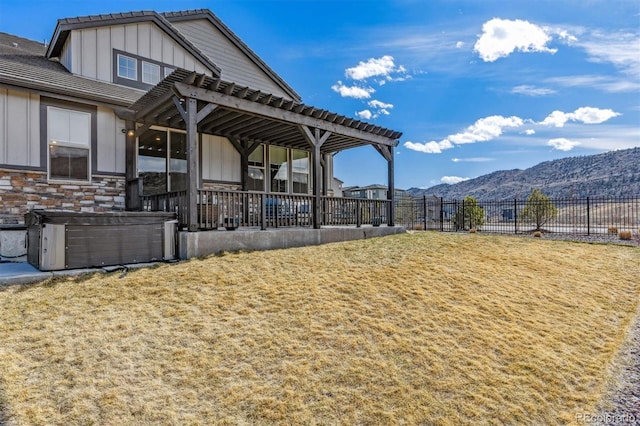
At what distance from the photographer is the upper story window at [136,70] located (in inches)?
357

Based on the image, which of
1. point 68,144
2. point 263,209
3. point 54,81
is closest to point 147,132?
point 68,144

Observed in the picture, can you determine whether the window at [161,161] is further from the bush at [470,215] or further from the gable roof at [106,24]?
the bush at [470,215]

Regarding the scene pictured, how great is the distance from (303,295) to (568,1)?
11780mm

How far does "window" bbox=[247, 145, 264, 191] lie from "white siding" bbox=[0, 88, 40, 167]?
5.29 meters

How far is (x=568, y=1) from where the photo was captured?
9.81m

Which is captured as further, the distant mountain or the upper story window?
the distant mountain

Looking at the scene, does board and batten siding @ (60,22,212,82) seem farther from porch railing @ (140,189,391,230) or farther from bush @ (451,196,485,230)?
bush @ (451,196,485,230)

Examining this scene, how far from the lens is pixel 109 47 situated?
29.3 feet

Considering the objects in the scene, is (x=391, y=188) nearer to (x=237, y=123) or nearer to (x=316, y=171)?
(x=316, y=171)

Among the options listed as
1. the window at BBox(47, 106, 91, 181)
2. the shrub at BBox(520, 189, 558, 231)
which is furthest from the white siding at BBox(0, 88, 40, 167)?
the shrub at BBox(520, 189, 558, 231)

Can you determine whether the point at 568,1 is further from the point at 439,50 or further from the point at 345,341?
the point at 345,341

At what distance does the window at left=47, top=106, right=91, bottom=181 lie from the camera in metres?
7.32

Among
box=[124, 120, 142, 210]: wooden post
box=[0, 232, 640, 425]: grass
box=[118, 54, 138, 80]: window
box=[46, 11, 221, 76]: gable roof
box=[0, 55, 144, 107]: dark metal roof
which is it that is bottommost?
box=[0, 232, 640, 425]: grass

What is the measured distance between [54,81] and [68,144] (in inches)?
52.7
